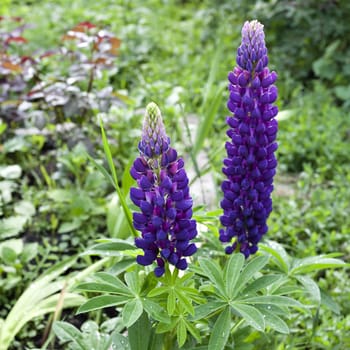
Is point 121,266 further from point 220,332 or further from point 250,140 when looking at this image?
point 250,140

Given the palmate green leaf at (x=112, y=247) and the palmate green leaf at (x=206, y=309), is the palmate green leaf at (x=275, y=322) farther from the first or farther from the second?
the palmate green leaf at (x=112, y=247)

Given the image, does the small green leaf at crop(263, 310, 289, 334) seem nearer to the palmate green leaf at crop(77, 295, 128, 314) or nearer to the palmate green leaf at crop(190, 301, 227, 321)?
the palmate green leaf at crop(190, 301, 227, 321)

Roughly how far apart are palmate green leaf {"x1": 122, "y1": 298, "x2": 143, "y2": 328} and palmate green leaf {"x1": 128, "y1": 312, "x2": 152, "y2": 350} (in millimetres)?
91

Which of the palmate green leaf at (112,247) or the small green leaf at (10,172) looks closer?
the palmate green leaf at (112,247)

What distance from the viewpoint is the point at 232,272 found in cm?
179

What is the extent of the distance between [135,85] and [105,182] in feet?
4.57

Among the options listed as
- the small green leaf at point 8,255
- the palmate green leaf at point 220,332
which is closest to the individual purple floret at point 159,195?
the palmate green leaf at point 220,332

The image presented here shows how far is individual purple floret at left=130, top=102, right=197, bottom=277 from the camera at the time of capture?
1.58 m

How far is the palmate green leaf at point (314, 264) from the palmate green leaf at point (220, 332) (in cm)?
45

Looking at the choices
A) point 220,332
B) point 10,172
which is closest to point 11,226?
point 10,172

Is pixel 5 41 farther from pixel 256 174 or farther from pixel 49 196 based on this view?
pixel 256 174

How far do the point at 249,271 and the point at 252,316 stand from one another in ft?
0.59

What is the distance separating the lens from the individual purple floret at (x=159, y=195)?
1579 millimetres

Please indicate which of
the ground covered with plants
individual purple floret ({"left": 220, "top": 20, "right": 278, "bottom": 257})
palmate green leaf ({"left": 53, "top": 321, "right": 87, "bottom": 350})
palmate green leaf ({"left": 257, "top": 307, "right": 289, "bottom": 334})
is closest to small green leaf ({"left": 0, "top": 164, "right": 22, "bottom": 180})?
the ground covered with plants
